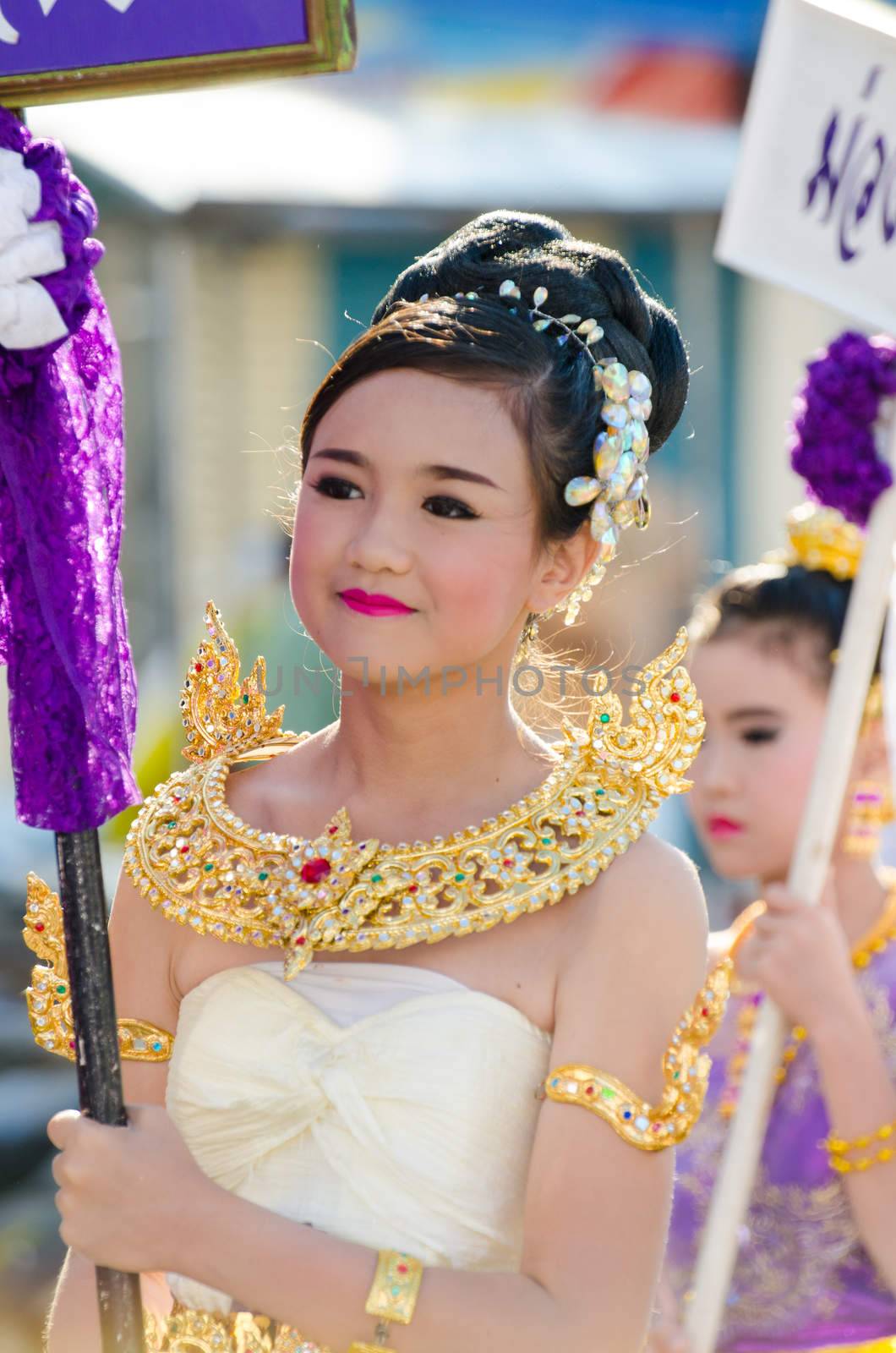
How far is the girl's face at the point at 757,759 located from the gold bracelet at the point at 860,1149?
1.58 feet

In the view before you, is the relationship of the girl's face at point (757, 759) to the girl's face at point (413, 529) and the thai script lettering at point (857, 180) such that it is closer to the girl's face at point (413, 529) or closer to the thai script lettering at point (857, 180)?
the thai script lettering at point (857, 180)

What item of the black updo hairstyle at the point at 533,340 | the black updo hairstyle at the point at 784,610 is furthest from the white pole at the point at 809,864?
the black updo hairstyle at the point at 533,340

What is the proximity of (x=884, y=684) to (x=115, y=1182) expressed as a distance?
5.76 feet

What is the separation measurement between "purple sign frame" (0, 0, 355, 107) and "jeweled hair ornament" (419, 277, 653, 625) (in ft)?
1.60

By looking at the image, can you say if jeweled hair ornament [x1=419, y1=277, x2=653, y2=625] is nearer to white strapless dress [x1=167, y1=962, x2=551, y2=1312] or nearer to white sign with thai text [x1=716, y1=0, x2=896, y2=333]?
white strapless dress [x1=167, y1=962, x2=551, y2=1312]

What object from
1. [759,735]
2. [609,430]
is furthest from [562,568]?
[759,735]

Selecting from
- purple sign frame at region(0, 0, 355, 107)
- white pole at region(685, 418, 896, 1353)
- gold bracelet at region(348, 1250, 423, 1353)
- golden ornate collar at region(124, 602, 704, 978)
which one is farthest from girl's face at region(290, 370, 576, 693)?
white pole at region(685, 418, 896, 1353)

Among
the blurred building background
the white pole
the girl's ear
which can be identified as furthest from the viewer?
the blurred building background

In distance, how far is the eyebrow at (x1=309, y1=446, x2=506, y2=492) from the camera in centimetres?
163

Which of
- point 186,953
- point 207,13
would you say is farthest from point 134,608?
point 207,13

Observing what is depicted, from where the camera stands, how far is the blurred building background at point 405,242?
20.4ft

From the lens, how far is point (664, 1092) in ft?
5.32

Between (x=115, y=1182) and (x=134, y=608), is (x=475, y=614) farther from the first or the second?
(x=134, y=608)

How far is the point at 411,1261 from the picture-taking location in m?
1.50
